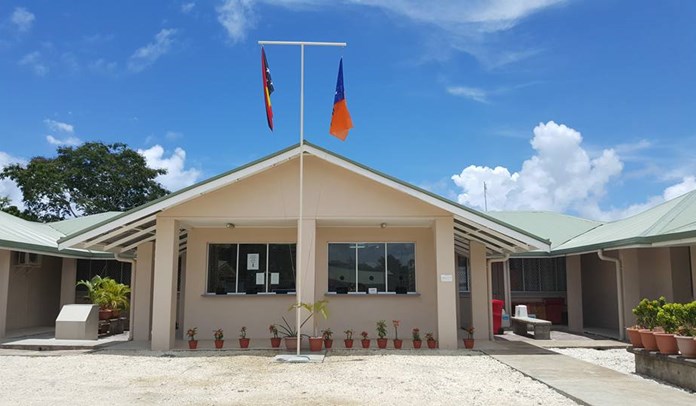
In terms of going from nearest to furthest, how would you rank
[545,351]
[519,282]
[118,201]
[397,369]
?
[397,369] → [545,351] → [519,282] → [118,201]

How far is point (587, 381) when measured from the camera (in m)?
8.73

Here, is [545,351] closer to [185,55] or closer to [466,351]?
[466,351]

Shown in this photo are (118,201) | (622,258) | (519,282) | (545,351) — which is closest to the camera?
(545,351)

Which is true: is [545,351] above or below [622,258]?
below

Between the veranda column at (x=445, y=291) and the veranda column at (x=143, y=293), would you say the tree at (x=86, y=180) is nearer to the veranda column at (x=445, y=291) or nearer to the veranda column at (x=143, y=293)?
the veranda column at (x=143, y=293)

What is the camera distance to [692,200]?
1373 cm

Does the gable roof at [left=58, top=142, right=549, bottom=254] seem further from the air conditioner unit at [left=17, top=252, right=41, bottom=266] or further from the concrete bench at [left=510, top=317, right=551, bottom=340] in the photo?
the air conditioner unit at [left=17, top=252, right=41, bottom=266]

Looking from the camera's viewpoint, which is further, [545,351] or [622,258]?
[622,258]

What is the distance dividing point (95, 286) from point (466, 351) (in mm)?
10109

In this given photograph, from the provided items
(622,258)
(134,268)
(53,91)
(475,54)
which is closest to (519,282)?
(622,258)

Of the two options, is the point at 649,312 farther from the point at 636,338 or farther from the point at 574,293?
the point at 574,293

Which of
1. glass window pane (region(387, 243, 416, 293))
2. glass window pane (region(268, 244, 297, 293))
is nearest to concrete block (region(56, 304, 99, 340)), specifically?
glass window pane (region(268, 244, 297, 293))

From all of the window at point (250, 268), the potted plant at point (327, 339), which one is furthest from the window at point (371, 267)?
the potted plant at point (327, 339)

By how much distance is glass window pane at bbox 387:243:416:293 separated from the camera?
14805mm
